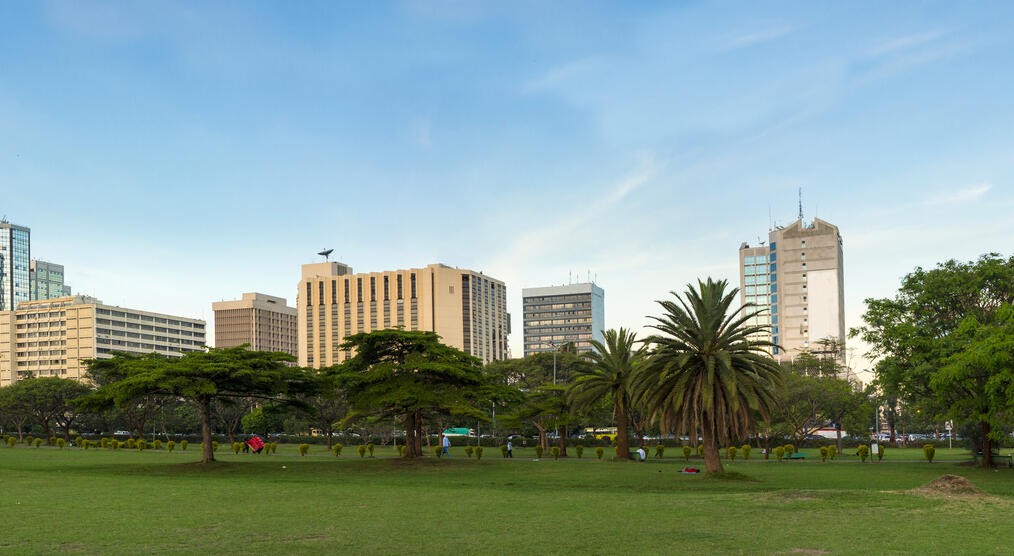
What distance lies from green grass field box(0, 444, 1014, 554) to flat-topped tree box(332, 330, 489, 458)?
34.9 feet

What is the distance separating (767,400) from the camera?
34.1 metres

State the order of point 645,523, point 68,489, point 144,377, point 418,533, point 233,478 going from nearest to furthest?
point 418,533, point 645,523, point 68,489, point 233,478, point 144,377

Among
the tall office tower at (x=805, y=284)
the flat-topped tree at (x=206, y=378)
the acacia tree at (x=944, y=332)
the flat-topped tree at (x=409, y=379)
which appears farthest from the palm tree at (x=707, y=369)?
the tall office tower at (x=805, y=284)

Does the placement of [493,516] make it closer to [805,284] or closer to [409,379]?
[409,379]

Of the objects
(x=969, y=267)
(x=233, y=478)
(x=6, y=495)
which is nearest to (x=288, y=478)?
(x=233, y=478)

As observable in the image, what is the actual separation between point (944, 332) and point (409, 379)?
30.4m

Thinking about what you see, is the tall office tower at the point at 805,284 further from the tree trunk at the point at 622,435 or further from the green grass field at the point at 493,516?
the green grass field at the point at 493,516

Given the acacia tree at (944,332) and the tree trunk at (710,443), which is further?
the acacia tree at (944,332)

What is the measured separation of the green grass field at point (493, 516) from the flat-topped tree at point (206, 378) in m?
6.46

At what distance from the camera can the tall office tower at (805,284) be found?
183 m

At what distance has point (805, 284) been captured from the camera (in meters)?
187

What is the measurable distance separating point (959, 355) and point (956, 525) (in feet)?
70.3

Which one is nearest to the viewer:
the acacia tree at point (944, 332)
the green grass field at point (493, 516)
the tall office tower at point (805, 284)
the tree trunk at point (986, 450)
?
the green grass field at point (493, 516)

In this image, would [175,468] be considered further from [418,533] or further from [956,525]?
[956,525]
